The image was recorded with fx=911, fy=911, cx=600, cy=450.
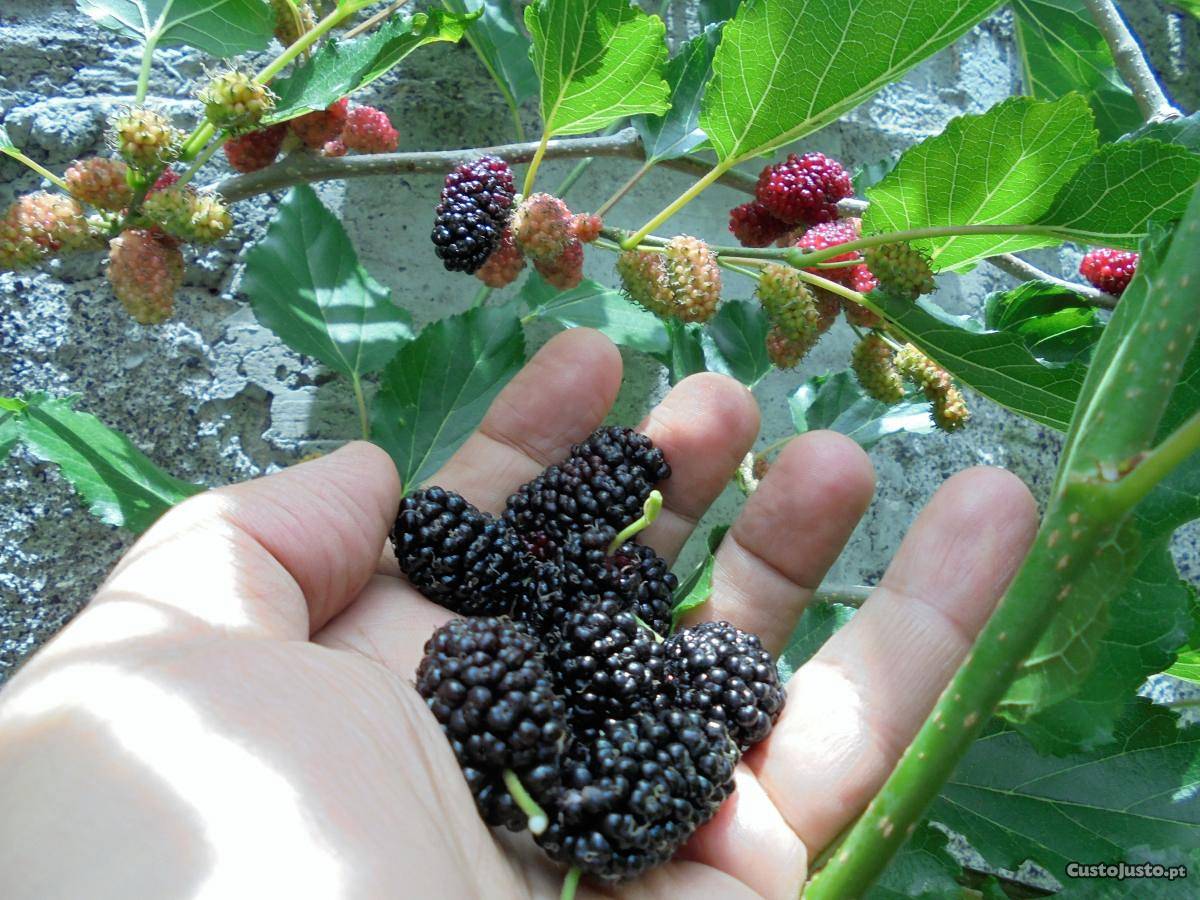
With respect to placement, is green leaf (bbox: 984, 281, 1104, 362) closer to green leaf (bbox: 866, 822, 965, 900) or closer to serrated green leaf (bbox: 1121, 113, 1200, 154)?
serrated green leaf (bbox: 1121, 113, 1200, 154)

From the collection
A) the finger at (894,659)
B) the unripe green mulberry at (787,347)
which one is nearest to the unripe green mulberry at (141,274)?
the unripe green mulberry at (787,347)

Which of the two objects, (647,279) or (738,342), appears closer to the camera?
(647,279)

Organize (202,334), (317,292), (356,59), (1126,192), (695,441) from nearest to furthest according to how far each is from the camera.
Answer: (1126,192), (356,59), (695,441), (317,292), (202,334)

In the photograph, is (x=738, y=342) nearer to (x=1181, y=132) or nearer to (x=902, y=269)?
(x=902, y=269)

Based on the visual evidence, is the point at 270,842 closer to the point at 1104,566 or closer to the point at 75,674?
the point at 75,674

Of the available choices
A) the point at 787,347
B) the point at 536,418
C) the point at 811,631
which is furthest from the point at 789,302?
the point at 811,631

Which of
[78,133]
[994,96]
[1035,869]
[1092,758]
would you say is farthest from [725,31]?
[1035,869]

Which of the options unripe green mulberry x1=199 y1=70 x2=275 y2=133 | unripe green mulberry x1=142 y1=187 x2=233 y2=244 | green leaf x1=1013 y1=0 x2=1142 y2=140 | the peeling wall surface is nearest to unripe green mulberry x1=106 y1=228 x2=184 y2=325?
unripe green mulberry x1=142 y1=187 x2=233 y2=244
